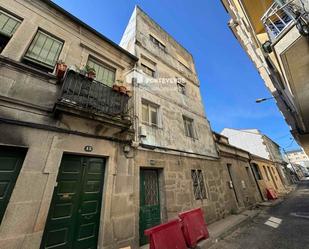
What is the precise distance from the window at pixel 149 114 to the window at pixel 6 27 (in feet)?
15.5

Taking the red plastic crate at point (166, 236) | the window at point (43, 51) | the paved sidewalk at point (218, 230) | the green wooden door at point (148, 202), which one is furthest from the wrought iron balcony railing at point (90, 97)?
the paved sidewalk at point (218, 230)

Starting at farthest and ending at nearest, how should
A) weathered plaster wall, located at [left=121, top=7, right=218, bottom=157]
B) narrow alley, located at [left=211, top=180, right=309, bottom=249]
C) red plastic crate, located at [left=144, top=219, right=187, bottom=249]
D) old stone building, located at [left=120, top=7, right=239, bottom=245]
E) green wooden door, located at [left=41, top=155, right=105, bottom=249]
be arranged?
1. weathered plaster wall, located at [left=121, top=7, right=218, bottom=157]
2. old stone building, located at [left=120, top=7, right=239, bottom=245]
3. narrow alley, located at [left=211, top=180, right=309, bottom=249]
4. red plastic crate, located at [left=144, top=219, right=187, bottom=249]
5. green wooden door, located at [left=41, top=155, right=105, bottom=249]

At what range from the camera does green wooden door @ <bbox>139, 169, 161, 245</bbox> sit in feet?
16.4

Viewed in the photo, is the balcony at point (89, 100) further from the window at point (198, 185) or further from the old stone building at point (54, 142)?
the window at point (198, 185)

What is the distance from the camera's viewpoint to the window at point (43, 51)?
14.3 ft

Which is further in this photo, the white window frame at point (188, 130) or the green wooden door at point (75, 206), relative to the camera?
the white window frame at point (188, 130)

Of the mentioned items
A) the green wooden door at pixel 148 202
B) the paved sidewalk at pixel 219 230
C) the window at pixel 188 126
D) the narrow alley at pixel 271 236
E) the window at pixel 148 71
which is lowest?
the narrow alley at pixel 271 236

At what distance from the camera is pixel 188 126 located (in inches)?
345

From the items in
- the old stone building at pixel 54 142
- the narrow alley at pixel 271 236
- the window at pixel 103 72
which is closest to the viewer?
the old stone building at pixel 54 142

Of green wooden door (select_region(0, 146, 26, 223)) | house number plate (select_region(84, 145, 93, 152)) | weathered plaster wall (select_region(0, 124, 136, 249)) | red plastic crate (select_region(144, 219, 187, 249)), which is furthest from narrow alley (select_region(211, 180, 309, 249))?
green wooden door (select_region(0, 146, 26, 223))

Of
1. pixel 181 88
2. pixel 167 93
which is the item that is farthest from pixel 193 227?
pixel 181 88

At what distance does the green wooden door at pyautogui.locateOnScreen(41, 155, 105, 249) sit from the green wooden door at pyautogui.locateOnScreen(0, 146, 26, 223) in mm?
829

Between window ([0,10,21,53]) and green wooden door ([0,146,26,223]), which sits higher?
window ([0,10,21,53])

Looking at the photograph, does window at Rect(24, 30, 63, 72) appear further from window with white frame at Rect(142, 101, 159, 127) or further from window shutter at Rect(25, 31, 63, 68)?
window with white frame at Rect(142, 101, 159, 127)
